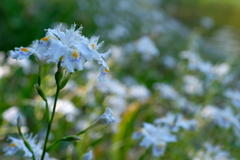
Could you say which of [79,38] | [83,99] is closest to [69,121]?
[83,99]

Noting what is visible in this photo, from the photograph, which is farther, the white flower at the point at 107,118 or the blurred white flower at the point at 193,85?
the blurred white flower at the point at 193,85

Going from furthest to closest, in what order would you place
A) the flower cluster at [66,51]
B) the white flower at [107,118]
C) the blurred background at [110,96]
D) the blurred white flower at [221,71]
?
the blurred white flower at [221,71] < the blurred background at [110,96] < the white flower at [107,118] < the flower cluster at [66,51]

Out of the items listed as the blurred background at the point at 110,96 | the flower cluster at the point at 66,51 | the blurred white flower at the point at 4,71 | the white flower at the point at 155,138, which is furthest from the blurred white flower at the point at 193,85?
the flower cluster at the point at 66,51

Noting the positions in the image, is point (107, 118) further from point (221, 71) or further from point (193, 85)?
point (193, 85)

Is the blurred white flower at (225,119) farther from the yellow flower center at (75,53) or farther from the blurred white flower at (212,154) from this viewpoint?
the yellow flower center at (75,53)

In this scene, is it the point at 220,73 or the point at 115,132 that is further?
the point at 220,73

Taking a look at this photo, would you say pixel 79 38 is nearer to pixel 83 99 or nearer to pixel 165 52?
pixel 83 99

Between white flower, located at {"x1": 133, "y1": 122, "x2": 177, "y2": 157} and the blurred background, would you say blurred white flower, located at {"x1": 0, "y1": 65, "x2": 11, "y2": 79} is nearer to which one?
the blurred background

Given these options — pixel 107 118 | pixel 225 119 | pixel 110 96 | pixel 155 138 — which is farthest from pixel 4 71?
pixel 225 119
